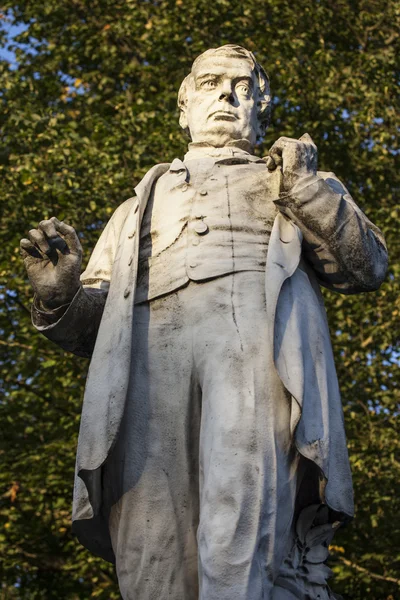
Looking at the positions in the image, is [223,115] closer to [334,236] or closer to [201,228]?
[201,228]

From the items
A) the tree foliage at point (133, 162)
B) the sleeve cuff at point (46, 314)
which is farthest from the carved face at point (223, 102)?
the tree foliage at point (133, 162)

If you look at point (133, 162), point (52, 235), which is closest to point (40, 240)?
point (52, 235)

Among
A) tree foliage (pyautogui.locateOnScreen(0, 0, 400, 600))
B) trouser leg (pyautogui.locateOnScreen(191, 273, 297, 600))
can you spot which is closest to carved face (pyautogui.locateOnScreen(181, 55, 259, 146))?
trouser leg (pyautogui.locateOnScreen(191, 273, 297, 600))

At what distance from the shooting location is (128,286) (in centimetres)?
617

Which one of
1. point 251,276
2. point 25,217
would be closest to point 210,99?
point 251,276

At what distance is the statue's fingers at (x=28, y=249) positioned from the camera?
6.11 meters

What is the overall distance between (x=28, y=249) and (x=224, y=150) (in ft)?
3.74

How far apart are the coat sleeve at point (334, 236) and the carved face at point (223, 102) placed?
672 millimetres

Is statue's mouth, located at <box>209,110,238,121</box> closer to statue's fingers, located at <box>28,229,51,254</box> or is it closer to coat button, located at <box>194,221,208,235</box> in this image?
coat button, located at <box>194,221,208,235</box>

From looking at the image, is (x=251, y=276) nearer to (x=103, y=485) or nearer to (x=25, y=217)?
(x=103, y=485)

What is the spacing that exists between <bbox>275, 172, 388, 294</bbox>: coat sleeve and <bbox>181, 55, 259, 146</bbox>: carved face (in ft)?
2.21

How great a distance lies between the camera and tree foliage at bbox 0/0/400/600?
49.8 ft

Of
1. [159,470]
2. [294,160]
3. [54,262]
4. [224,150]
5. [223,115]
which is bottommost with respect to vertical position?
[159,470]

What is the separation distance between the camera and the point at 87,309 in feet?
20.9
